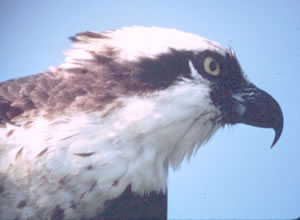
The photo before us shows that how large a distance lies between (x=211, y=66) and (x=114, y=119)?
85 centimetres

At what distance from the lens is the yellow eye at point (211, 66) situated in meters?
2.27

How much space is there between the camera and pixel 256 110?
7.93 feet

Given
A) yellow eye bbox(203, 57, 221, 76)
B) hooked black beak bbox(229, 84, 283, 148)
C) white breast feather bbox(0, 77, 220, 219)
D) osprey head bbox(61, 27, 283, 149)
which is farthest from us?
hooked black beak bbox(229, 84, 283, 148)

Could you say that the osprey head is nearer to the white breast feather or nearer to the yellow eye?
the yellow eye

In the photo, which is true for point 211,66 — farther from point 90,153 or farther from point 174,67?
point 90,153

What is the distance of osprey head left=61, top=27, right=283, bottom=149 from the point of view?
2092mm

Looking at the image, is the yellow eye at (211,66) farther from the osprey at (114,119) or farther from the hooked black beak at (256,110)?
the hooked black beak at (256,110)

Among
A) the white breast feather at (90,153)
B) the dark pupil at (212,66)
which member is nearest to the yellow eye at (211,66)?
Result: the dark pupil at (212,66)

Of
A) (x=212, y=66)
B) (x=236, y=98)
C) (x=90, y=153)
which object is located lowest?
(x=90, y=153)

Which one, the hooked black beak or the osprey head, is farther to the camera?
the hooked black beak

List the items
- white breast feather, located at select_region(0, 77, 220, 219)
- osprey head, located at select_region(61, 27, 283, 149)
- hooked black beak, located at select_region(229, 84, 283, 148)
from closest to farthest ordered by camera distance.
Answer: white breast feather, located at select_region(0, 77, 220, 219), osprey head, located at select_region(61, 27, 283, 149), hooked black beak, located at select_region(229, 84, 283, 148)

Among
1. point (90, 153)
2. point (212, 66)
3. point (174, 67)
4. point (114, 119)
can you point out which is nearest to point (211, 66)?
point (212, 66)

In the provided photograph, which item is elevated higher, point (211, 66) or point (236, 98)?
point (211, 66)

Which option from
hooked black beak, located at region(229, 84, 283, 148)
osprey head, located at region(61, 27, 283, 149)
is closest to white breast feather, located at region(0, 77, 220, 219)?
osprey head, located at region(61, 27, 283, 149)
